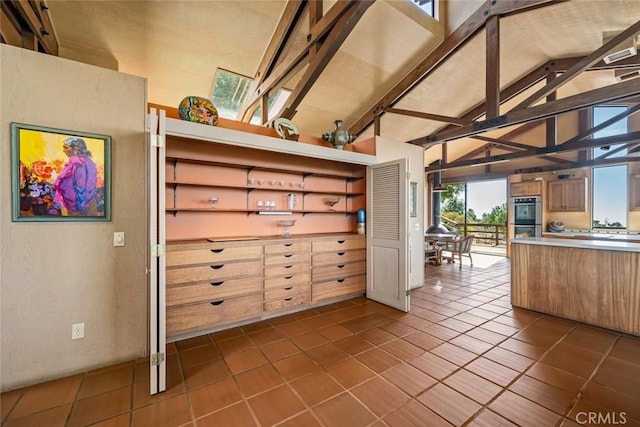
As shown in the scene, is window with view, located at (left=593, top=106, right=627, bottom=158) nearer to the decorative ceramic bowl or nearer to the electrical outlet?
the decorative ceramic bowl

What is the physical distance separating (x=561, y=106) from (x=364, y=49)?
294 cm

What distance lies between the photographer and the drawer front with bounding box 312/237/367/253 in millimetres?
3500

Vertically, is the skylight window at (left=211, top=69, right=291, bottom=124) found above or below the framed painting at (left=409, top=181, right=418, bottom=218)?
above

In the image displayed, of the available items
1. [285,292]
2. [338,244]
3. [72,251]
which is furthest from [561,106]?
[72,251]

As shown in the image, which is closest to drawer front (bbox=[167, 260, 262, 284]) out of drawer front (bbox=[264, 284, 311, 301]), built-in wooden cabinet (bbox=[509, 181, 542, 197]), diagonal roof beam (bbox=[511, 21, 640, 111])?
drawer front (bbox=[264, 284, 311, 301])

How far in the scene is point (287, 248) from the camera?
127 inches

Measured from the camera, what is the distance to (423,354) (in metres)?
2.38

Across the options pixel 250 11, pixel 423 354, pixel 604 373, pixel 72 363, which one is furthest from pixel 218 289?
pixel 250 11

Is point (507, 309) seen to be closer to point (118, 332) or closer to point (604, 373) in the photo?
point (604, 373)

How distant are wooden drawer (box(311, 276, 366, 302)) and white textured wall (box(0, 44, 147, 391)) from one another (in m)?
1.93

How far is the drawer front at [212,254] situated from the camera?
255cm

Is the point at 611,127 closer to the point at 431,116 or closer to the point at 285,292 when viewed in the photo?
the point at 431,116

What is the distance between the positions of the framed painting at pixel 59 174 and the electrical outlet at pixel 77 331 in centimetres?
87

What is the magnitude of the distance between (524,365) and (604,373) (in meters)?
0.57
